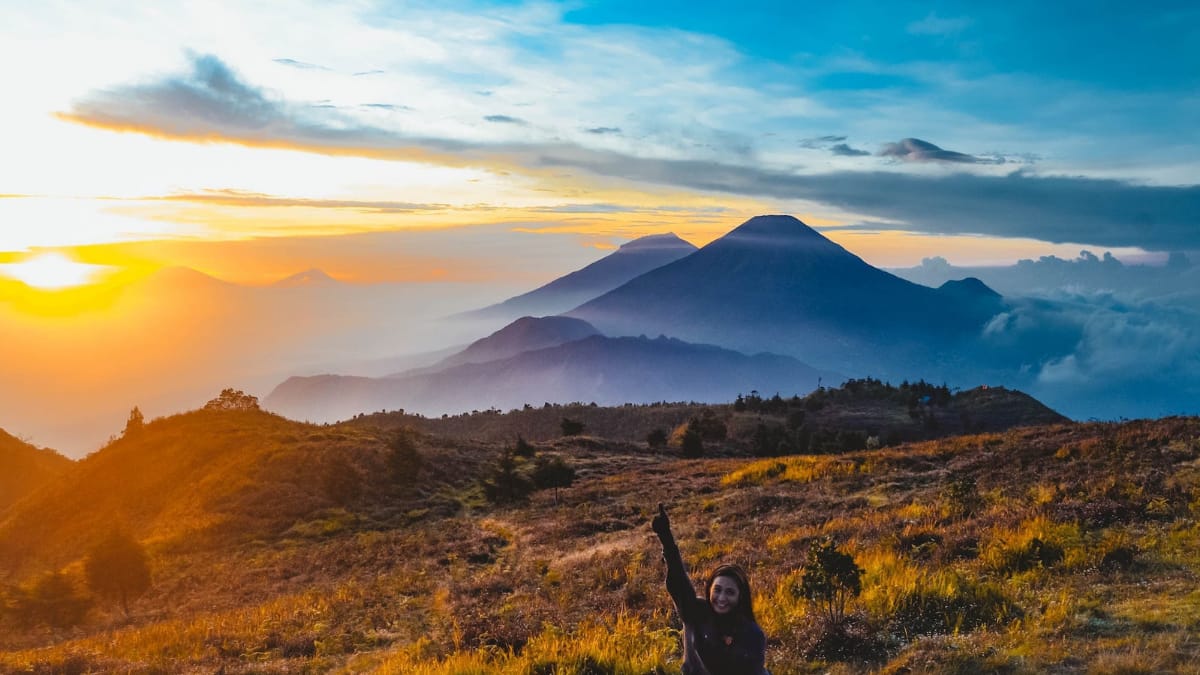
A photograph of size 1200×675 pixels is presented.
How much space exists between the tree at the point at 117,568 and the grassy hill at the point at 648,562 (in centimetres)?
91

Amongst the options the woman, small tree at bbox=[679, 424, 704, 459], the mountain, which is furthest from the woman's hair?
the mountain

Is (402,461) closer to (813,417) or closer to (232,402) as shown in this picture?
(232,402)

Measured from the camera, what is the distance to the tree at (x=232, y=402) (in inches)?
2378

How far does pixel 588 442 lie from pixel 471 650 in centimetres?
4972

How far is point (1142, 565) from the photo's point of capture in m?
10.6

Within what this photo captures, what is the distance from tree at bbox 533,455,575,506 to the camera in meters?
37.7

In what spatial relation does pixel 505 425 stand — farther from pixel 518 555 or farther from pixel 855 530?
pixel 855 530

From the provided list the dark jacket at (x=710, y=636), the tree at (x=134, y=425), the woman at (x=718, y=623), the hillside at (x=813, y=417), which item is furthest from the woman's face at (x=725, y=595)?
the tree at (x=134, y=425)

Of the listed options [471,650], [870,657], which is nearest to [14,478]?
[471,650]

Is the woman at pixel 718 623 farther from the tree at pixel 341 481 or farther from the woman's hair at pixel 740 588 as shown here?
the tree at pixel 341 481

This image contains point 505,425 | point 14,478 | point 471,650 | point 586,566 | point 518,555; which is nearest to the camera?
point 471,650

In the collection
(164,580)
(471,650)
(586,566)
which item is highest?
(471,650)

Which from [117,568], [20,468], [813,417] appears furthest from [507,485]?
[20,468]

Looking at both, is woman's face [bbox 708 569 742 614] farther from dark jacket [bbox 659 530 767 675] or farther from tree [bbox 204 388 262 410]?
tree [bbox 204 388 262 410]
